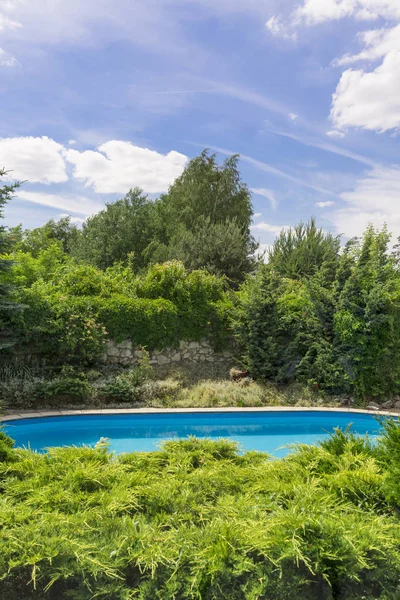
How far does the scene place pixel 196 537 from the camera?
1.92 meters

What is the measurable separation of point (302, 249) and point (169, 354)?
30.5ft

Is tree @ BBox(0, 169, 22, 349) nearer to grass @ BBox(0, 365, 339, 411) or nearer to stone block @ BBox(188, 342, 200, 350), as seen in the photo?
grass @ BBox(0, 365, 339, 411)

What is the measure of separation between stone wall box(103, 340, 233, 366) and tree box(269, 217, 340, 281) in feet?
21.2

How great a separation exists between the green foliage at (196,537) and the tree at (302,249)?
555 inches

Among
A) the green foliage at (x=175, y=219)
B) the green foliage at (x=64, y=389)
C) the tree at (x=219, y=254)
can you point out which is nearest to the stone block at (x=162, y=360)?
the green foliage at (x=64, y=389)

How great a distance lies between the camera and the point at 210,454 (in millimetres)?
3166

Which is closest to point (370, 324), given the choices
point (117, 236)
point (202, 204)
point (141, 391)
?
point (141, 391)

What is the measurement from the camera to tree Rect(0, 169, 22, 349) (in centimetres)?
773

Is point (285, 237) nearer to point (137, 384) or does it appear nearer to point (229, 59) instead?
point (229, 59)

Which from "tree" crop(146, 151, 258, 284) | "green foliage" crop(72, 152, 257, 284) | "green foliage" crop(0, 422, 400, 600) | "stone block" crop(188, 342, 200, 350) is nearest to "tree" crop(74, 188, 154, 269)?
"green foliage" crop(72, 152, 257, 284)

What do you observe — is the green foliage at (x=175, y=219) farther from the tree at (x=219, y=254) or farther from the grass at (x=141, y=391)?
the grass at (x=141, y=391)

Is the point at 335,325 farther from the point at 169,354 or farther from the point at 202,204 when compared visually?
the point at 202,204

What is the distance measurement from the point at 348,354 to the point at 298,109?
5769 mm

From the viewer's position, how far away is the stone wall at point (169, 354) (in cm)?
982
